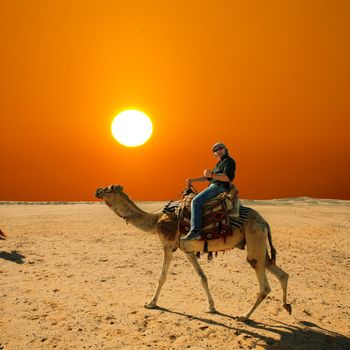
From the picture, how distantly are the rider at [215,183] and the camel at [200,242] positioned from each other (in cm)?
43

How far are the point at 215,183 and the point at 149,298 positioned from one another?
11.9ft

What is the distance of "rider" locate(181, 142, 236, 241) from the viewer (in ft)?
25.6

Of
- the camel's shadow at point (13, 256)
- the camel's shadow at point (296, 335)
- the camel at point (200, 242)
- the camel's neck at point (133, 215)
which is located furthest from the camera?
the camel's shadow at point (13, 256)

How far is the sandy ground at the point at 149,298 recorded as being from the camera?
7.26 metres

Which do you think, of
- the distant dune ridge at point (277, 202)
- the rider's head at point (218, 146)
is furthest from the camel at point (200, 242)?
the distant dune ridge at point (277, 202)

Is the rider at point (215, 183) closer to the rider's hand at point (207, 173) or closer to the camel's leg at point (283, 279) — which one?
the rider's hand at point (207, 173)

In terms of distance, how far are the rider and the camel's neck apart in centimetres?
107

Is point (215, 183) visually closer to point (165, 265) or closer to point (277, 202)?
point (165, 265)

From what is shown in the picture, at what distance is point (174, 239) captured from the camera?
843 cm

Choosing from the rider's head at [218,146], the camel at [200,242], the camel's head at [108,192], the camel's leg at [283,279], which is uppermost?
the rider's head at [218,146]

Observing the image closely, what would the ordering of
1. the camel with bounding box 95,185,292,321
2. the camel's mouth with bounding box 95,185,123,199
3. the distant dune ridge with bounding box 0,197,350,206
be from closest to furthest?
the camel with bounding box 95,185,292,321, the camel's mouth with bounding box 95,185,123,199, the distant dune ridge with bounding box 0,197,350,206

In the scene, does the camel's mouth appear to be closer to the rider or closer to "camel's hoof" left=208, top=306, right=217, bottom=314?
the rider

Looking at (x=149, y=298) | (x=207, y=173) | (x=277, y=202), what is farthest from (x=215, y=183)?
(x=277, y=202)

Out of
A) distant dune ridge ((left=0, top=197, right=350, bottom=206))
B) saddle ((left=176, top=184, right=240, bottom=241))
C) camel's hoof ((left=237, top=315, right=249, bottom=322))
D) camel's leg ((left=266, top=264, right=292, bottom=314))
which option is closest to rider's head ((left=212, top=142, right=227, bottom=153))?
saddle ((left=176, top=184, right=240, bottom=241))
